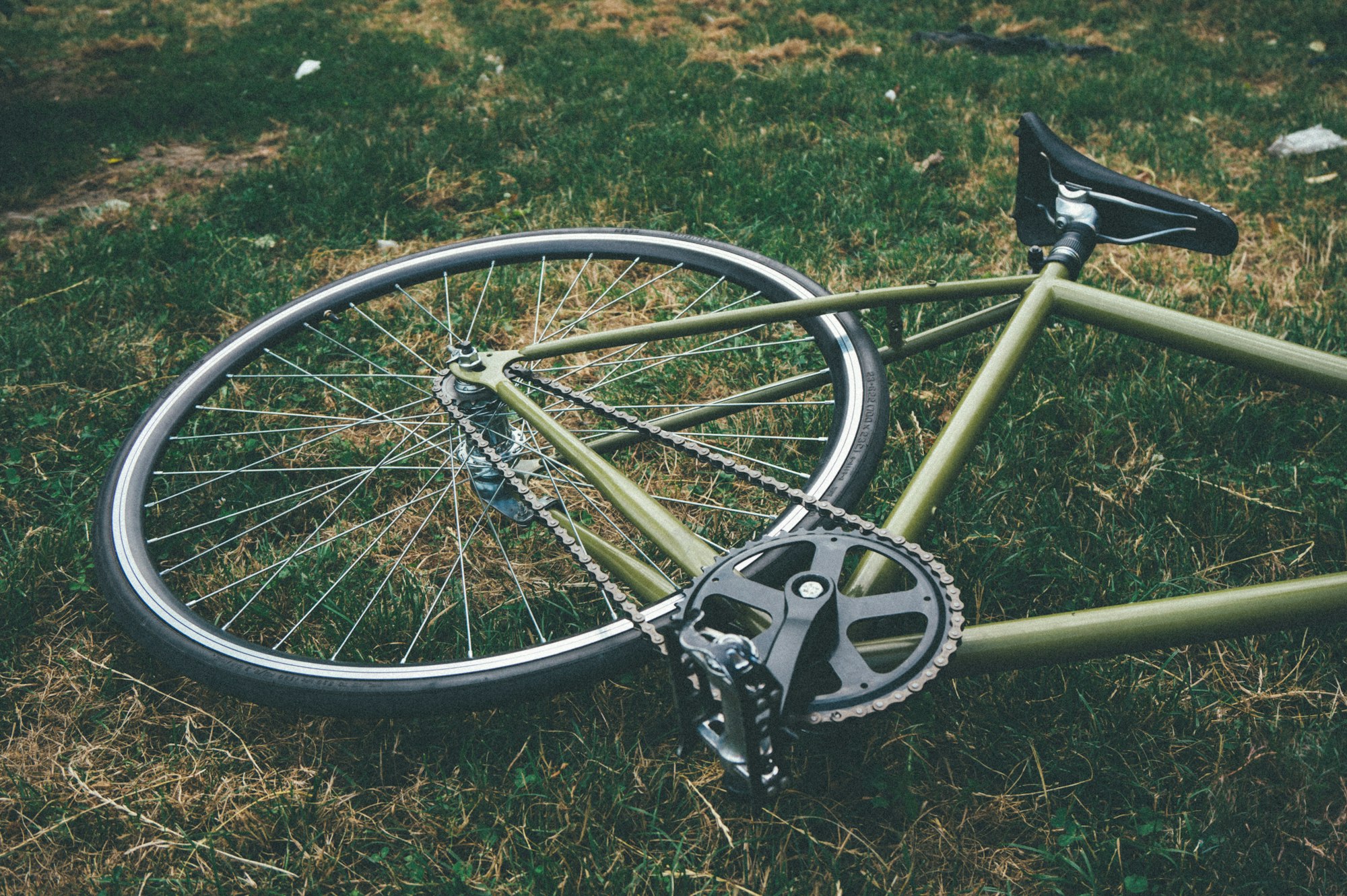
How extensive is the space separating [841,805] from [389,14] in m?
7.41

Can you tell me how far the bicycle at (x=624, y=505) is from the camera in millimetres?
1195

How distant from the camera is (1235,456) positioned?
7.29ft

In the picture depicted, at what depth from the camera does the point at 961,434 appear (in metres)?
1.49

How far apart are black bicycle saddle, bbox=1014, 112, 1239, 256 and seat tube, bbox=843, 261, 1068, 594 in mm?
252

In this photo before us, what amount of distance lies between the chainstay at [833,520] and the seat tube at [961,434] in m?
0.05

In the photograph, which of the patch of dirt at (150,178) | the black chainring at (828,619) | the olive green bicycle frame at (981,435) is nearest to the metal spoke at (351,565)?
the olive green bicycle frame at (981,435)

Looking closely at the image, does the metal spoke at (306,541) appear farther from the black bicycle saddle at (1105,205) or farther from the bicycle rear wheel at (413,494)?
the black bicycle saddle at (1105,205)

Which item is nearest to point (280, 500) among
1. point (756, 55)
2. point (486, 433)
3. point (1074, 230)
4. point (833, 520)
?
point (486, 433)

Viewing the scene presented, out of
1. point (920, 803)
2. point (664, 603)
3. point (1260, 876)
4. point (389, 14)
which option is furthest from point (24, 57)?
point (1260, 876)

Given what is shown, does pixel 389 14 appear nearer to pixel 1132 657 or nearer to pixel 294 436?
pixel 294 436

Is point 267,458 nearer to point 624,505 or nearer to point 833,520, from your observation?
point 624,505

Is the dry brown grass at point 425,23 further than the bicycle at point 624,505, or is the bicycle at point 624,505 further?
the dry brown grass at point 425,23

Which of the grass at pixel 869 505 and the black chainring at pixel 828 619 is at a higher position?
the black chainring at pixel 828 619

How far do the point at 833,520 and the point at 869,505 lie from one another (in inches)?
28.4
